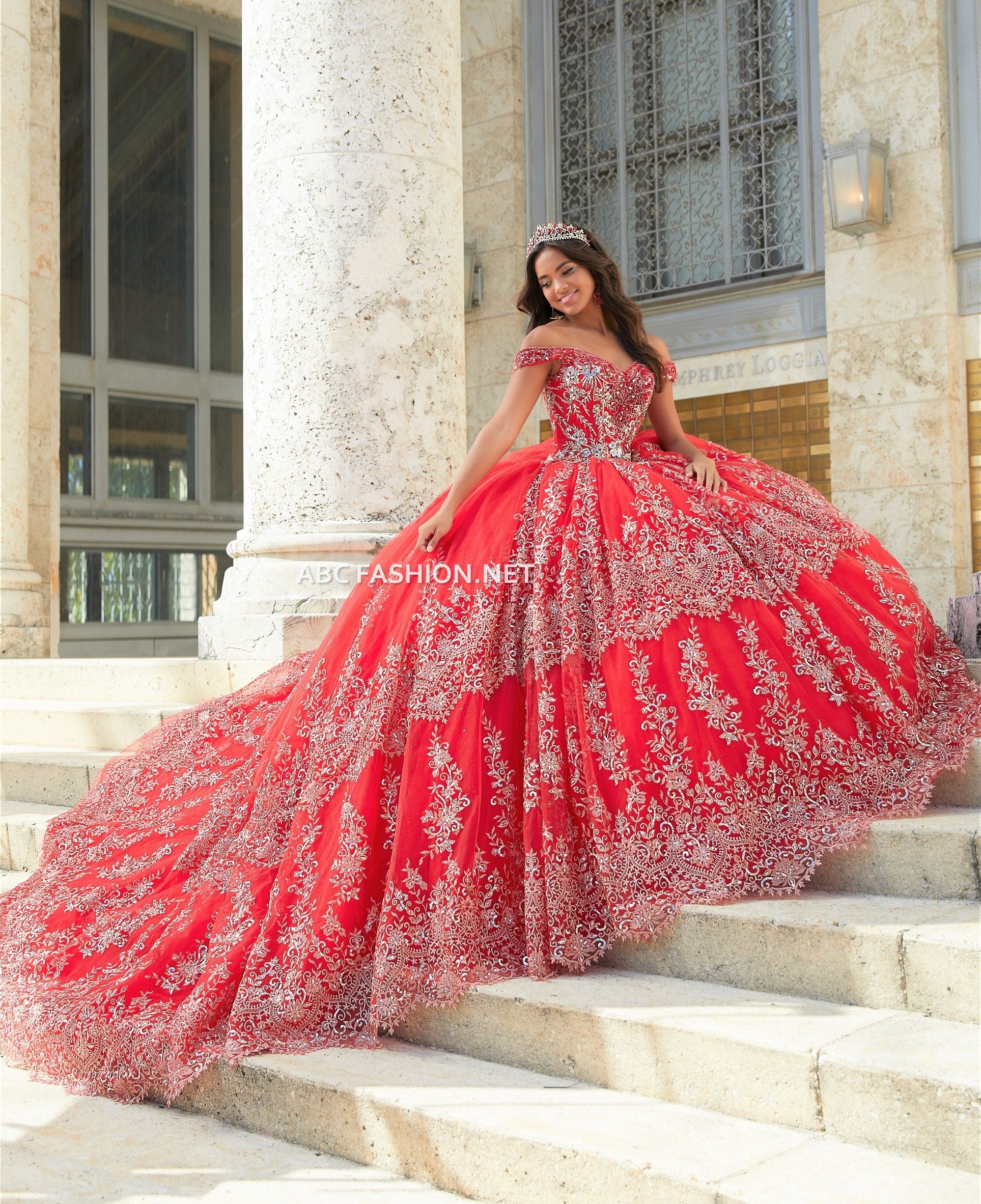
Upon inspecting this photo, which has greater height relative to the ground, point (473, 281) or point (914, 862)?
point (473, 281)

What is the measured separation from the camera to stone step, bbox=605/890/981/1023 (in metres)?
2.35

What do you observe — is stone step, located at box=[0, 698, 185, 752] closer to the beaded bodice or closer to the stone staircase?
the beaded bodice

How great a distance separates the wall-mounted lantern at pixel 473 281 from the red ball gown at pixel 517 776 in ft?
21.0

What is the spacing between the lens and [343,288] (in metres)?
4.44

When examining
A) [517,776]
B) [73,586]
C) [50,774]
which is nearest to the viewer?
[517,776]

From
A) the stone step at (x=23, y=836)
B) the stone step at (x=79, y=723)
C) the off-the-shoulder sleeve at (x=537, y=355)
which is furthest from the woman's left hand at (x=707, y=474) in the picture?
the stone step at (x=23, y=836)

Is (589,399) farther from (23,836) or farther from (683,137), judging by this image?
(683,137)

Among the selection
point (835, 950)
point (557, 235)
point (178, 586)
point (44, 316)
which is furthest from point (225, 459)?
point (835, 950)

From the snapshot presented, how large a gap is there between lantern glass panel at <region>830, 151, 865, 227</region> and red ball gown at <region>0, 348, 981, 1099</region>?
Result: 4601 millimetres

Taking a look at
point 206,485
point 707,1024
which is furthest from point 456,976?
point 206,485

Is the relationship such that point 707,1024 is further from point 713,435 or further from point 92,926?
point 713,435

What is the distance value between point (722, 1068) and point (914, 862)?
0.70 m

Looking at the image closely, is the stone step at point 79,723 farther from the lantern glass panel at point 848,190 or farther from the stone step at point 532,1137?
the lantern glass panel at point 848,190

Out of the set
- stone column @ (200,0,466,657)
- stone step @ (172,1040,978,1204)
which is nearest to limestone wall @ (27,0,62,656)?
stone column @ (200,0,466,657)
